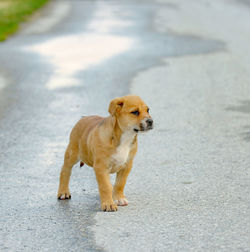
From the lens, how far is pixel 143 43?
640 inches

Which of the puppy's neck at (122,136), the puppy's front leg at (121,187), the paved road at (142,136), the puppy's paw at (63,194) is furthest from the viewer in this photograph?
the puppy's paw at (63,194)

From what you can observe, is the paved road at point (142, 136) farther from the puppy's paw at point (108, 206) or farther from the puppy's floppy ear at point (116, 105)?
the puppy's floppy ear at point (116, 105)

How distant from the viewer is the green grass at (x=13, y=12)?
19172 mm

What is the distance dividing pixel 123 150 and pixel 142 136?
2.84 metres

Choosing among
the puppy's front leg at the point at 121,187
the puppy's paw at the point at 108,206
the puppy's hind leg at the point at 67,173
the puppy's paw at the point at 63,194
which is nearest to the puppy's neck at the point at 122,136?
the puppy's front leg at the point at 121,187

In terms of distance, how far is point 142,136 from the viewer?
8.42 m

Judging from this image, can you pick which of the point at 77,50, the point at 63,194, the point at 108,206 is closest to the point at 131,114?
the point at 108,206

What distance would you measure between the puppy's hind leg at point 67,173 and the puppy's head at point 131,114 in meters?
0.71

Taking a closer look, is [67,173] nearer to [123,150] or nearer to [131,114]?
[123,150]

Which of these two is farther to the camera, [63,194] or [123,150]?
[63,194]

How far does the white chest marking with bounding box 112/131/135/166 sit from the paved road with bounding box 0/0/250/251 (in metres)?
0.42

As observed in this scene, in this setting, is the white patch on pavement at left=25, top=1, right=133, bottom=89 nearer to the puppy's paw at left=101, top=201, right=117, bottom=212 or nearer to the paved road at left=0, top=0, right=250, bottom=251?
the paved road at left=0, top=0, right=250, bottom=251

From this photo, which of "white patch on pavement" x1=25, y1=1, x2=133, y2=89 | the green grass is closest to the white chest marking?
"white patch on pavement" x1=25, y1=1, x2=133, y2=89

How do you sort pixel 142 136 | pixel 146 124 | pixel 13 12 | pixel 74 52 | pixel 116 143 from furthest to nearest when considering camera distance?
pixel 13 12 → pixel 74 52 → pixel 142 136 → pixel 116 143 → pixel 146 124
